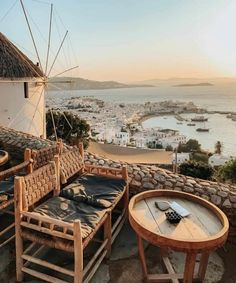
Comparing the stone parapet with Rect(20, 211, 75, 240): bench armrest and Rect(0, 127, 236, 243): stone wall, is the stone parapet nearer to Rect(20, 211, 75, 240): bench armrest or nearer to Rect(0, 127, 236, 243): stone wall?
Rect(0, 127, 236, 243): stone wall

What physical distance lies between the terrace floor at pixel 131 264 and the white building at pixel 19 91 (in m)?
8.49

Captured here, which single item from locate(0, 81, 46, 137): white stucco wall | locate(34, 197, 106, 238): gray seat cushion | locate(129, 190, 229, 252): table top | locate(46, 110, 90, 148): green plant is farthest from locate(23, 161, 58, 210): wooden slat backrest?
locate(46, 110, 90, 148): green plant

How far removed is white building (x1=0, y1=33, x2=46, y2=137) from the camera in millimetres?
9562

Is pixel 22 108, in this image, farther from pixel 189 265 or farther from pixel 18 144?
pixel 189 265

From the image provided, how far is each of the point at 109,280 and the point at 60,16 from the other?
8.64 metres

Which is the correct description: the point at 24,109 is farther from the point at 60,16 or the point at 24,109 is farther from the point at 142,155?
the point at 142,155

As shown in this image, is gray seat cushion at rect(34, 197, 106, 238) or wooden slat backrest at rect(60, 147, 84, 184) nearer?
gray seat cushion at rect(34, 197, 106, 238)

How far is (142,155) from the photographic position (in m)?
13.6

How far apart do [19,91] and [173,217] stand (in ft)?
33.8

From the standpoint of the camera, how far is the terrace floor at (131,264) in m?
2.25

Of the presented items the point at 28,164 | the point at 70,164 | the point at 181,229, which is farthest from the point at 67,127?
the point at 181,229

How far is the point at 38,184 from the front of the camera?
2.30m

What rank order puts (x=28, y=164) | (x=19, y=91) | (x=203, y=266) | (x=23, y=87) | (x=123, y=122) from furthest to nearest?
(x=123, y=122), (x=23, y=87), (x=19, y=91), (x=28, y=164), (x=203, y=266)

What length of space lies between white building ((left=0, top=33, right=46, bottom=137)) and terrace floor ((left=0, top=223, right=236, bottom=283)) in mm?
8490
